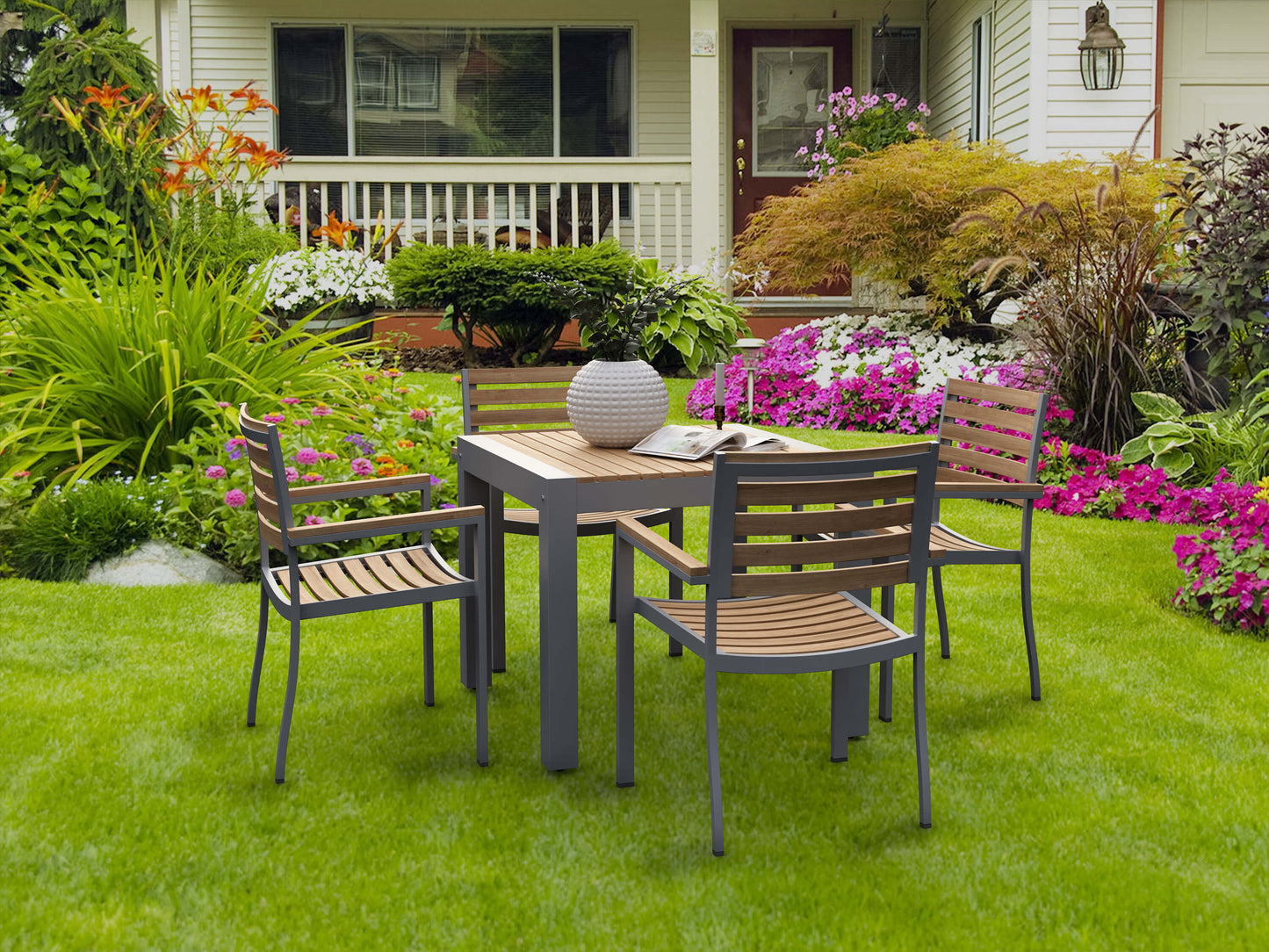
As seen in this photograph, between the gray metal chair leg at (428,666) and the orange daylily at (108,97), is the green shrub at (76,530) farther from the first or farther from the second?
the orange daylily at (108,97)

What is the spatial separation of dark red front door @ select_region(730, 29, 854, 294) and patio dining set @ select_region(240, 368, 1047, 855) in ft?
27.5

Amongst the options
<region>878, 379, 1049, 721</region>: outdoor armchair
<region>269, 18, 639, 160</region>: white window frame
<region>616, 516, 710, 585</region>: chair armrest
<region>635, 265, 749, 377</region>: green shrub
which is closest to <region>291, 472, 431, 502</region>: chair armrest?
<region>616, 516, 710, 585</region>: chair armrest

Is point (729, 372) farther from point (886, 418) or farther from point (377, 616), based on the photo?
point (377, 616)

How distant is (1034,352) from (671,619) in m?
4.39

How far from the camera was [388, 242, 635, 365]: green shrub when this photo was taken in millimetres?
8914

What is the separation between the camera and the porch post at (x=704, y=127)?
9.73 meters

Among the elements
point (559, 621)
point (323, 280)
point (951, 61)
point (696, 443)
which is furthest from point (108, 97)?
point (951, 61)

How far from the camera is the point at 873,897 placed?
2.32 metres

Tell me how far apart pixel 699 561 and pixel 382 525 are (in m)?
0.80

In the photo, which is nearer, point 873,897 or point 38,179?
point 873,897

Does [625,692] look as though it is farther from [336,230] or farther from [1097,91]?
[1097,91]

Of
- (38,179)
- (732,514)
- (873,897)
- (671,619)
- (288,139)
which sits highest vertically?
(288,139)

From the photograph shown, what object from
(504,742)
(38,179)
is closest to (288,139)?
(38,179)

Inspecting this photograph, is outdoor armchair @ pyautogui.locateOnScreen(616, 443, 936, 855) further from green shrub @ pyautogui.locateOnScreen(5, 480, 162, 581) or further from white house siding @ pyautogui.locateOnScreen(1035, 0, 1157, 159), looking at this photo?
white house siding @ pyautogui.locateOnScreen(1035, 0, 1157, 159)
